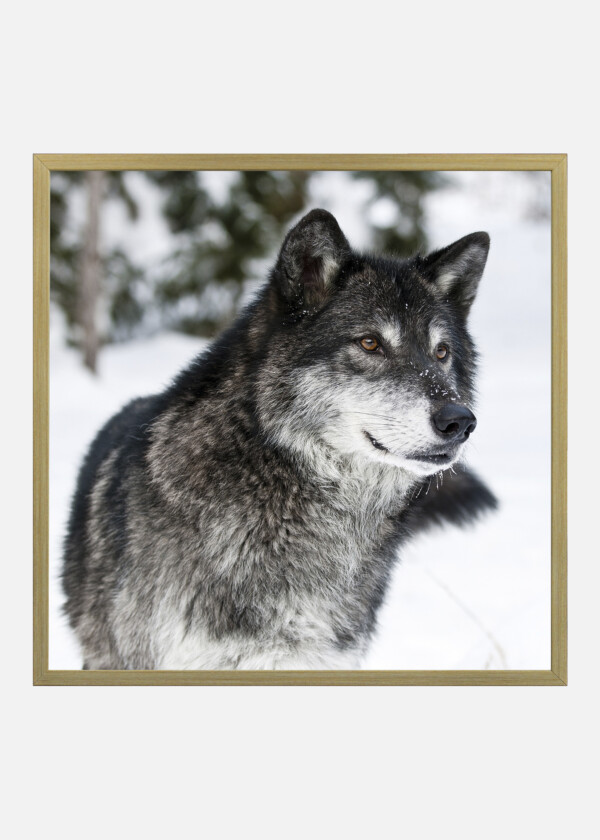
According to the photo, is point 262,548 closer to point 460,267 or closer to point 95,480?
point 95,480

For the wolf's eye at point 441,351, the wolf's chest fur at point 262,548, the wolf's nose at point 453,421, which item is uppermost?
the wolf's eye at point 441,351

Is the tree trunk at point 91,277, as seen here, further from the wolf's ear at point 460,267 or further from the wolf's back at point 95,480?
the wolf's ear at point 460,267

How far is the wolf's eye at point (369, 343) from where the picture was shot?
3.16 metres

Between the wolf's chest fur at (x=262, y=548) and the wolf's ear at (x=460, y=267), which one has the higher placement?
the wolf's ear at (x=460, y=267)

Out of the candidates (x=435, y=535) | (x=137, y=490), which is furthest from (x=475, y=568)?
(x=137, y=490)

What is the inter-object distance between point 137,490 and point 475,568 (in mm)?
1726

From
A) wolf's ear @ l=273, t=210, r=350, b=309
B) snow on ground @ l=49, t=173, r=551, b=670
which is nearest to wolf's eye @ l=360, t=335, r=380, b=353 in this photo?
wolf's ear @ l=273, t=210, r=350, b=309

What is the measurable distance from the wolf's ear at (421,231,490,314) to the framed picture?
1 centimetres

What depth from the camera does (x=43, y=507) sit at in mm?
3773

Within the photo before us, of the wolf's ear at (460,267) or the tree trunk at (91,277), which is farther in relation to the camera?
the tree trunk at (91,277)

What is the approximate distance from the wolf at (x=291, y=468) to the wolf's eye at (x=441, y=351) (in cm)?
2

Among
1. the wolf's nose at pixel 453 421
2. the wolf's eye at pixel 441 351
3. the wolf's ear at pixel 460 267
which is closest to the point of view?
the wolf's nose at pixel 453 421

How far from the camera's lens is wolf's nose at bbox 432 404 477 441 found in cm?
294

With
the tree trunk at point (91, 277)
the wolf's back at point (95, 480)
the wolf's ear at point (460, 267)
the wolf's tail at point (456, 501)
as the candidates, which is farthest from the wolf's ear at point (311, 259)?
the wolf's tail at point (456, 501)
